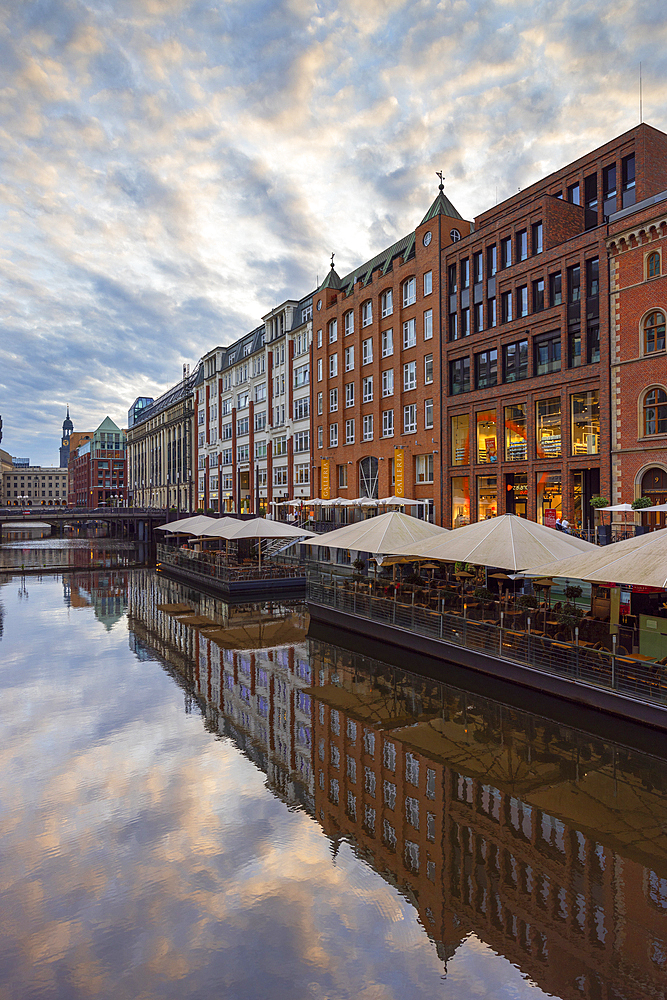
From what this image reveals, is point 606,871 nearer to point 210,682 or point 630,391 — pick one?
point 210,682

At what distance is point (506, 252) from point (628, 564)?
105 feet

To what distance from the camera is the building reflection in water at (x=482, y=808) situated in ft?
23.9

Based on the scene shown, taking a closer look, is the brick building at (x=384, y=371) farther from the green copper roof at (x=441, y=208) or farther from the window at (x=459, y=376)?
the window at (x=459, y=376)

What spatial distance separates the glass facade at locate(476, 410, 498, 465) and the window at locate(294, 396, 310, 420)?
78.7ft

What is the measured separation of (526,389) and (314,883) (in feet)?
112

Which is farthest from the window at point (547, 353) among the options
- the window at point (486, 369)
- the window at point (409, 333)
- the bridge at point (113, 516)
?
the bridge at point (113, 516)

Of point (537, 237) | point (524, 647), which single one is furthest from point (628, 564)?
point (537, 237)

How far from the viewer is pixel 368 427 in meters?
52.1

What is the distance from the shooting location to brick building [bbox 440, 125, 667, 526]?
110 ft

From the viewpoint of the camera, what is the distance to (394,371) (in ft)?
159

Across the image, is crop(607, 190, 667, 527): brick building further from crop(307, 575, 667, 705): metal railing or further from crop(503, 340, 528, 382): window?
crop(307, 575, 667, 705): metal railing

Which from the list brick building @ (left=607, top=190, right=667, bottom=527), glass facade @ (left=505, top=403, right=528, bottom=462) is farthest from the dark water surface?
glass facade @ (left=505, top=403, right=528, bottom=462)

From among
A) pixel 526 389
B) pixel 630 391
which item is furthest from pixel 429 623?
pixel 526 389

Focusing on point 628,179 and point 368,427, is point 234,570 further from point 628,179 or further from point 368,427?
point 628,179
